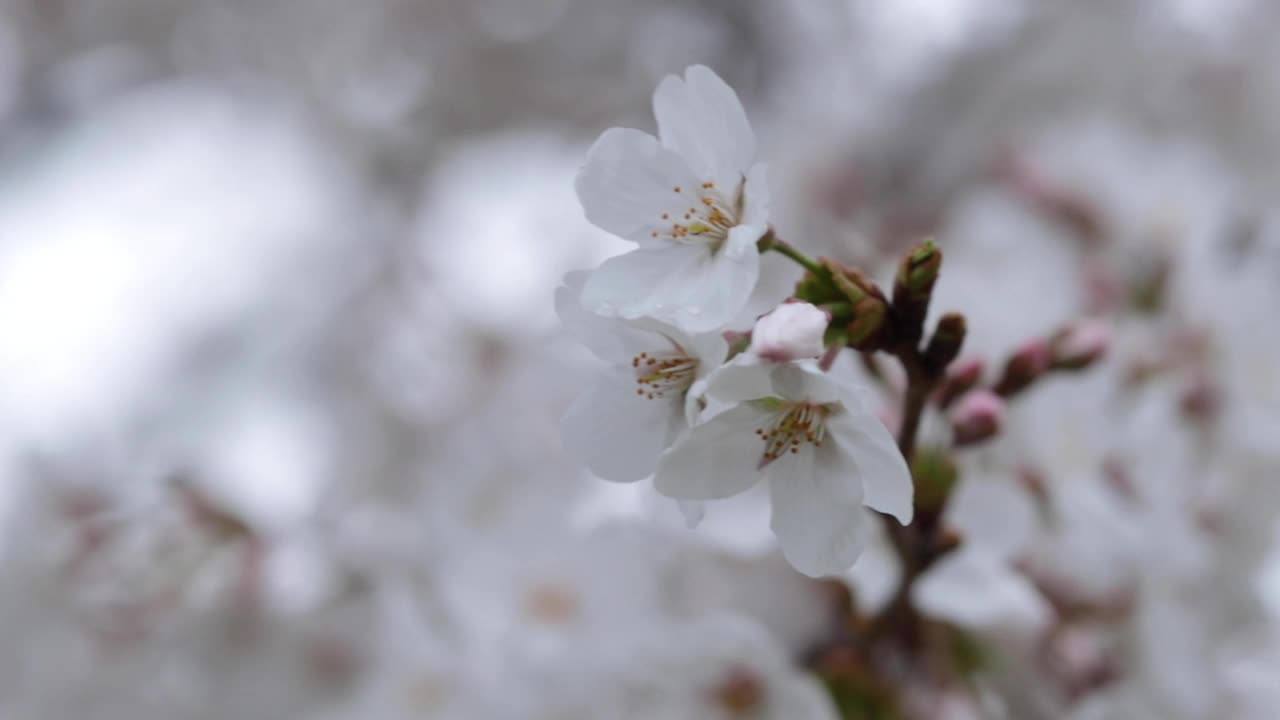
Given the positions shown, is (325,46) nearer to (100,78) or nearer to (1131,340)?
(100,78)

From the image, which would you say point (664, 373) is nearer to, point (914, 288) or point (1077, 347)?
point (914, 288)

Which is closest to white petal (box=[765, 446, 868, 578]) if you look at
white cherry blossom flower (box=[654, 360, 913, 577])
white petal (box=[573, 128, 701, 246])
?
white cherry blossom flower (box=[654, 360, 913, 577])

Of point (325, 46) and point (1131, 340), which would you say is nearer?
point (1131, 340)

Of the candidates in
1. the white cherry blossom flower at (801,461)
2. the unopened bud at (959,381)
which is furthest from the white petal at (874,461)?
the unopened bud at (959,381)

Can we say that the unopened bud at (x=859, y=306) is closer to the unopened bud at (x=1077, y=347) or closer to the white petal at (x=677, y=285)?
the white petal at (x=677, y=285)

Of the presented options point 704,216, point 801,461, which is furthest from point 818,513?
point 704,216

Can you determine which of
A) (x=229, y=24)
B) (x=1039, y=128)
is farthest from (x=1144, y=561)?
(x=229, y=24)
